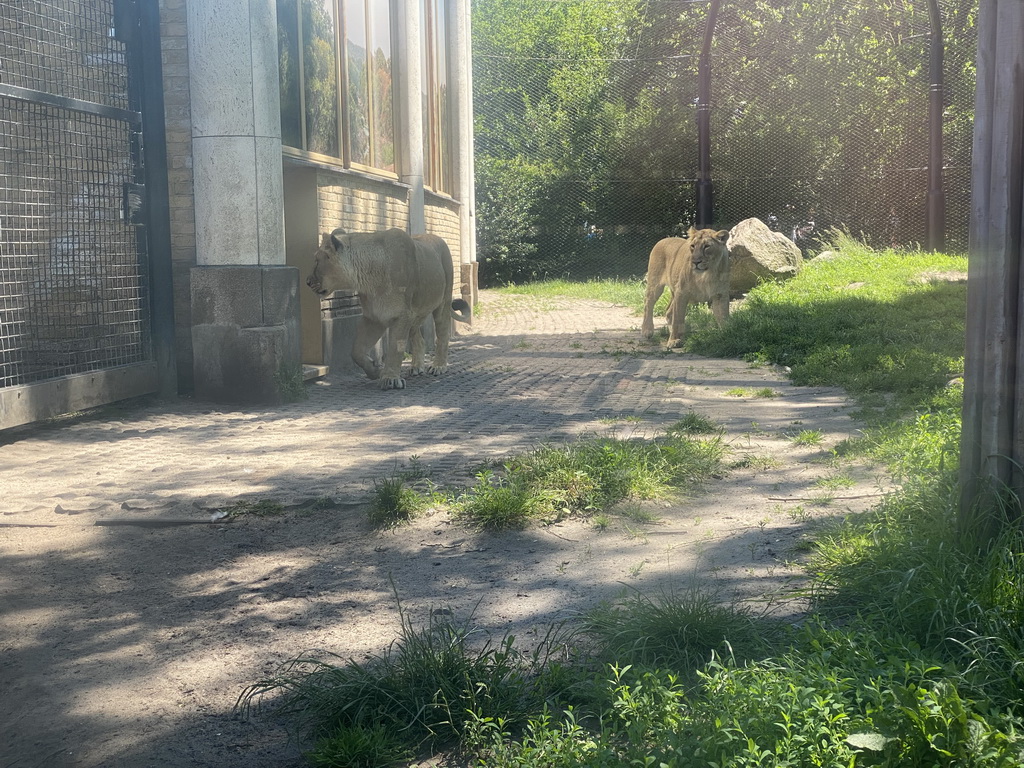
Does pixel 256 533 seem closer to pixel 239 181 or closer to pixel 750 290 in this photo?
pixel 239 181

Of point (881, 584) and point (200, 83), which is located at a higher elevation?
point (200, 83)

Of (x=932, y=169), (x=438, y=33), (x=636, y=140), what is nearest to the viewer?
(x=438, y=33)

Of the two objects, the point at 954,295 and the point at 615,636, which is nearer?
the point at 615,636

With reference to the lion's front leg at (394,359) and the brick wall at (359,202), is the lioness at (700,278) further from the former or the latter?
the lion's front leg at (394,359)

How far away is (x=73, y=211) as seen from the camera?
7.91 metres

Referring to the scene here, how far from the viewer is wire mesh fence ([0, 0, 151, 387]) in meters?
7.38

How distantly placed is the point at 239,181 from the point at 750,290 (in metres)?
10.8

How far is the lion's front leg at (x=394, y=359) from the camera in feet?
30.7

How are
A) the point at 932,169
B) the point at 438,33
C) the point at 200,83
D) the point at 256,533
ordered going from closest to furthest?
1. the point at 256,533
2. the point at 200,83
3. the point at 438,33
4. the point at 932,169

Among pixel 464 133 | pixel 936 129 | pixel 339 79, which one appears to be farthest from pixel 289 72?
pixel 936 129

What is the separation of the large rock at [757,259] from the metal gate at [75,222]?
37.1 ft

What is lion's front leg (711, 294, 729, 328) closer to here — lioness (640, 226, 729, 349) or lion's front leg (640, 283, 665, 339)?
→ lioness (640, 226, 729, 349)

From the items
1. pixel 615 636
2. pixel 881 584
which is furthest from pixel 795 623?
pixel 615 636

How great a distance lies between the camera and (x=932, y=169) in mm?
17938
